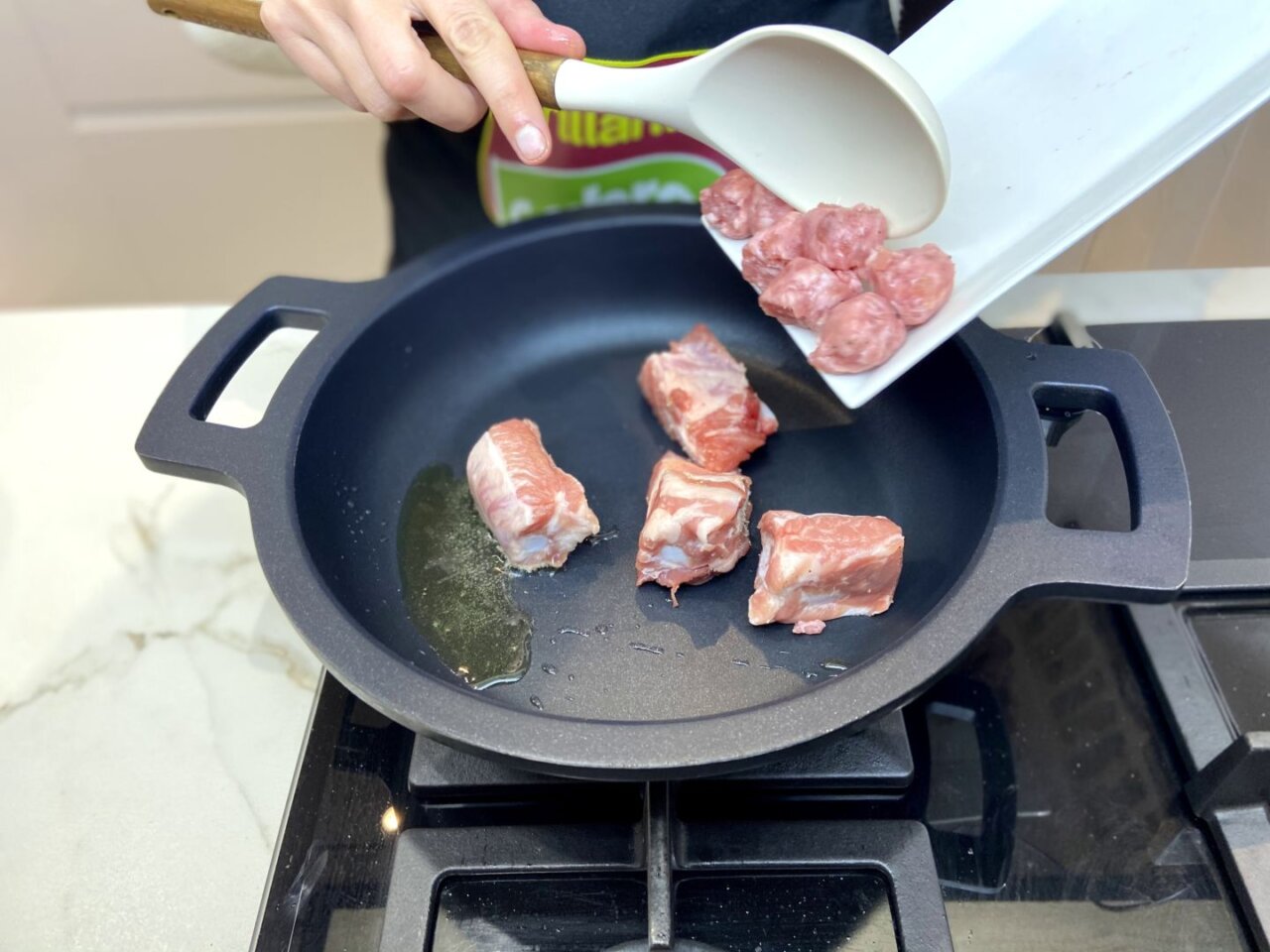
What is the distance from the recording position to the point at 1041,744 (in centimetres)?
86

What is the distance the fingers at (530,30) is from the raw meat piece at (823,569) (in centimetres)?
56

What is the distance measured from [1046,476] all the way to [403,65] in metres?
0.74

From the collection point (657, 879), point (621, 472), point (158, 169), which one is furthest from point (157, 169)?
point (657, 879)

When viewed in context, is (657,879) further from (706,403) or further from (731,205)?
(731,205)

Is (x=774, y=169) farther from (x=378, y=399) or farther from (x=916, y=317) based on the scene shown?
(x=378, y=399)

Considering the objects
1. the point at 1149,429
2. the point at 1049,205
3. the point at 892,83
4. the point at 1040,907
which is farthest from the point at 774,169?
the point at 1040,907

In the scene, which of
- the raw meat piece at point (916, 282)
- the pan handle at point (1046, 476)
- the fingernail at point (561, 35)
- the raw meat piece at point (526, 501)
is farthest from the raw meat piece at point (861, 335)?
the fingernail at point (561, 35)

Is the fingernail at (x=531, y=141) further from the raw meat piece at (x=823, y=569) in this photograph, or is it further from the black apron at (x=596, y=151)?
the raw meat piece at (x=823, y=569)

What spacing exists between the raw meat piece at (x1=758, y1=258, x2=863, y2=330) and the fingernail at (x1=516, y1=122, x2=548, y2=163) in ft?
0.93

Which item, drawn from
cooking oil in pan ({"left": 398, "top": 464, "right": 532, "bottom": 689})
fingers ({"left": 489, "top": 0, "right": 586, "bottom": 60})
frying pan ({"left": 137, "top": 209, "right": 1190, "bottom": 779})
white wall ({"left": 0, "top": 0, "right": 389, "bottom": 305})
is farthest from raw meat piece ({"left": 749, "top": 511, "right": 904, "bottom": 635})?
white wall ({"left": 0, "top": 0, "right": 389, "bottom": 305})

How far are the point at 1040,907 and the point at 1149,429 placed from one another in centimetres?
45

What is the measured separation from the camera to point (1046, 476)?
2.74 feet

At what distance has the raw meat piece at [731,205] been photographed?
1053 mm

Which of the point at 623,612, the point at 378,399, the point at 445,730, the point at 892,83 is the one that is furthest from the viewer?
the point at 378,399
